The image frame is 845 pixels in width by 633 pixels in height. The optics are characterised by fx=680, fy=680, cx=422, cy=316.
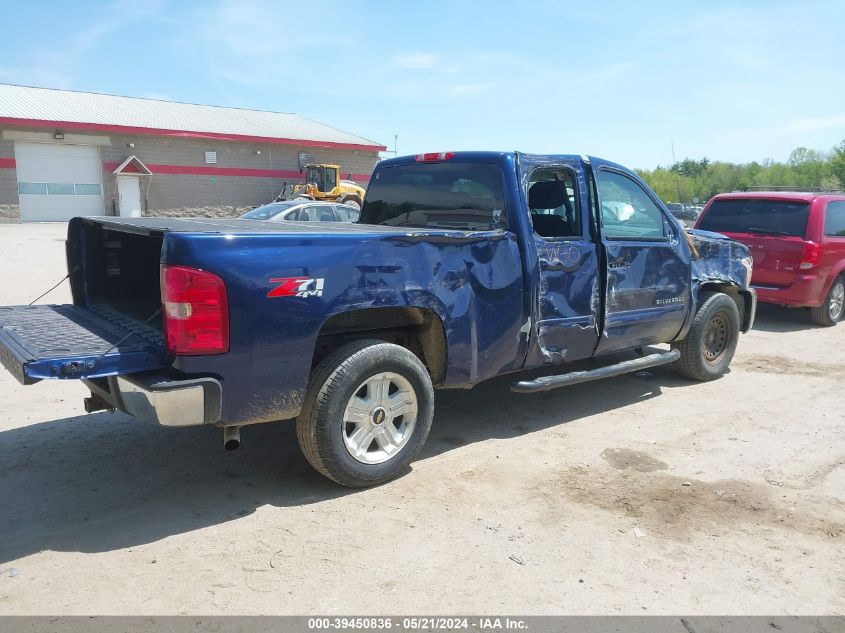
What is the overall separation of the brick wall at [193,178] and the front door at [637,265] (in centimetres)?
2960

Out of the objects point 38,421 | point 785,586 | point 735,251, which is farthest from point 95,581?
point 735,251

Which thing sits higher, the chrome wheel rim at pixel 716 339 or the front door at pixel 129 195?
the front door at pixel 129 195

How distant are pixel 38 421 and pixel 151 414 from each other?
2.37 metres

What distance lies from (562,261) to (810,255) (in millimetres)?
6129

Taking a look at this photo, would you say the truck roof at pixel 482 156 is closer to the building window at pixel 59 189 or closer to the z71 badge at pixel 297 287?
the z71 badge at pixel 297 287

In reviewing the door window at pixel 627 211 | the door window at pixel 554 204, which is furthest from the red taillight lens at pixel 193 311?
the door window at pixel 627 211

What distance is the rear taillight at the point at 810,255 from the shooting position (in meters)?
9.19

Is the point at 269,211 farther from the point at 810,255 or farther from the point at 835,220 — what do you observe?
the point at 835,220

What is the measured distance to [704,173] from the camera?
206ft

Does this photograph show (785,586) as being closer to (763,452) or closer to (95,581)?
(763,452)

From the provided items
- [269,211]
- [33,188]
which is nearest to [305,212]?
[269,211]

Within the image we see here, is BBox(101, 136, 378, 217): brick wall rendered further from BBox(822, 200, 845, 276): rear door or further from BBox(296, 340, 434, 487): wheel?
BBox(296, 340, 434, 487): wheel

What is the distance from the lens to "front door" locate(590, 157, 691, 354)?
17.3 feet

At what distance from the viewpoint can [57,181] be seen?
97.6ft
